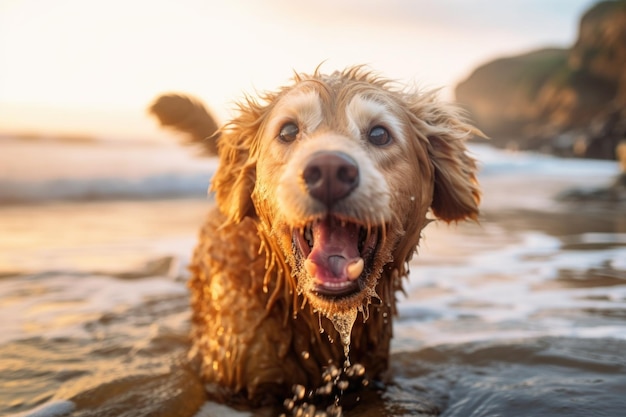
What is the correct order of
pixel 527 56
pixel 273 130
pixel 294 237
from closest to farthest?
pixel 294 237 → pixel 273 130 → pixel 527 56

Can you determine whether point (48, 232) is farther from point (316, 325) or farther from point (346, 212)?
point (346, 212)

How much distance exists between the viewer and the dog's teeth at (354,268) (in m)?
2.87

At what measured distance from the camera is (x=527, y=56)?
119 meters

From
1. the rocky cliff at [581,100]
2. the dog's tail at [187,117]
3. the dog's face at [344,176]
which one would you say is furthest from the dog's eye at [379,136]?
the rocky cliff at [581,100]

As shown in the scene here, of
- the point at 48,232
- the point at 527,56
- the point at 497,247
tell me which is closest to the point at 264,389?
the point at 497,247

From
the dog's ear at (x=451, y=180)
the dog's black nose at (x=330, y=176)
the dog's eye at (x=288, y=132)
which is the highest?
the dog's eye at (x=288, y=132)

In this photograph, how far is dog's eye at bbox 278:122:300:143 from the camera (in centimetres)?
326

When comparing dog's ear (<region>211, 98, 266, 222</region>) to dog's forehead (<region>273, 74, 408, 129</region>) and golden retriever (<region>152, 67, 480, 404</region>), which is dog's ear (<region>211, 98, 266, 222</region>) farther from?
dog's forehead (<region>273, 74, 408, 129</region>)

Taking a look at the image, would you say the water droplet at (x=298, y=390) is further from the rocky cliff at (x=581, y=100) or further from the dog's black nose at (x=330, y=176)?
the rocky cliff at (x=581, y=100)

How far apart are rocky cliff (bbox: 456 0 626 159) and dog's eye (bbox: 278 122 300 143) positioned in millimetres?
30990

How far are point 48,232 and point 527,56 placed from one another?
121 meters

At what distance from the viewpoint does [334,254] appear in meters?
2.92

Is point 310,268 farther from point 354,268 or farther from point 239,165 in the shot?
point 239,165

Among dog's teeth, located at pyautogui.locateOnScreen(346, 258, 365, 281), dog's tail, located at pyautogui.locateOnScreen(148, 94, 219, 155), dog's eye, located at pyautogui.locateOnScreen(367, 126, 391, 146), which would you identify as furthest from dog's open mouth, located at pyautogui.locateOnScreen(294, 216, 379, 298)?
dog's tail, located at pyautogui.locateOnScreen(148, 94, 219, 155)
